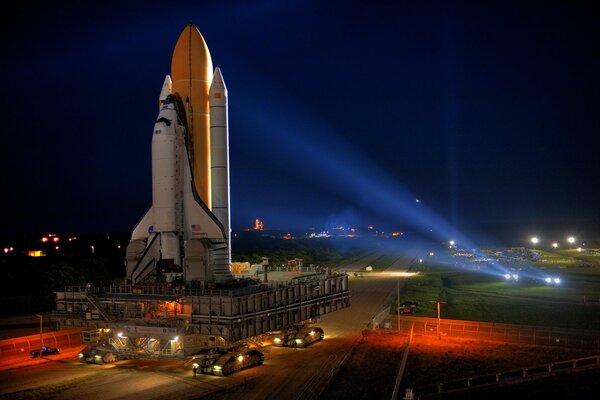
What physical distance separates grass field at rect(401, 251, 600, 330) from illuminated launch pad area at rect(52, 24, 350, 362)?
14395mm

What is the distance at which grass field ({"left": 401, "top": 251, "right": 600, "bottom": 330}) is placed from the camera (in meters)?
43.9

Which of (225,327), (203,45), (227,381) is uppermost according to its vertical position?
(203,45)

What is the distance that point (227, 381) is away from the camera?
26875 millimetres

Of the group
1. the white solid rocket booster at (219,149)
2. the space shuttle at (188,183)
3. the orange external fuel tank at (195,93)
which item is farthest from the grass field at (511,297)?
the orange external fuel tank at (195,93)

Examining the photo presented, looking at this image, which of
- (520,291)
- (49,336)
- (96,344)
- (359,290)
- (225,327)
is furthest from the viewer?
(359,290)

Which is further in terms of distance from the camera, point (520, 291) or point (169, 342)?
point (520, 291)

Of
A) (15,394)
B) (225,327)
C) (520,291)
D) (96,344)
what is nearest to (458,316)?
(520,291)

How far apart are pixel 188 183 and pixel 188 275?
6042 mm

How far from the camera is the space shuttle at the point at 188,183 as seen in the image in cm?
3422

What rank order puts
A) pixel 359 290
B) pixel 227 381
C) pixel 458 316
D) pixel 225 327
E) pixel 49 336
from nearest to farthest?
pixel 227 381
pixel 225 327
pixel 49 336
pixel 458 316
pixel 359 290

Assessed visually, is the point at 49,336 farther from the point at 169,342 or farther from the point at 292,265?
the point at 292,265

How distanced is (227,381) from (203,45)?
2190 centimetres

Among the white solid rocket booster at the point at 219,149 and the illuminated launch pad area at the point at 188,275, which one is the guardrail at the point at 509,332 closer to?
the illuminated launch pad area at the point at 188,275

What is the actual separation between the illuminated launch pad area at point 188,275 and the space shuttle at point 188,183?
6cm
